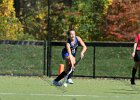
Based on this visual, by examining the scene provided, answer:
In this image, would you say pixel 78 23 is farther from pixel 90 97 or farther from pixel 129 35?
pixel 90 97

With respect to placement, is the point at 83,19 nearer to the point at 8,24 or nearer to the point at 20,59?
the point at 8,24

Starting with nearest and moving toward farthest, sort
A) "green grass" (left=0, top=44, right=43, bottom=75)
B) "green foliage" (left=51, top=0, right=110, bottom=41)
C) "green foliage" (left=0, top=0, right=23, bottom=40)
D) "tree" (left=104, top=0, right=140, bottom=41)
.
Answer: "green grass" (left=0, top=44, right=43, bottom=75) < "tree" (left=104, top=0, right=140, bottom=41) < "green foliage" (left=0, top=0, right=23, bottom=40) < "green foliage" (left=51, top=0, right=110, bottom=41)

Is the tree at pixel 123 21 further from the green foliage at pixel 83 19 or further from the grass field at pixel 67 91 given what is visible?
the grass field at pixel 67 91

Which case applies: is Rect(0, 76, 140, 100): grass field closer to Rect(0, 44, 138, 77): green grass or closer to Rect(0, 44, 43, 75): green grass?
Rect(0, 44, 138, 77): green grass

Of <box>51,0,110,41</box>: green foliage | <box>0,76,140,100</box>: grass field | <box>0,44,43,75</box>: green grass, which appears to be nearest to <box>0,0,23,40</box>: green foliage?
<box>51,0,110,41</box>: green foliage

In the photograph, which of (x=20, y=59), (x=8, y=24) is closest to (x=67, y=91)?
(x=20, y=59)

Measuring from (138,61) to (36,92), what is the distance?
3.92 metres

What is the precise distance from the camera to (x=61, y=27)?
33719 millimetres

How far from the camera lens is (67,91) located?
1469 cm

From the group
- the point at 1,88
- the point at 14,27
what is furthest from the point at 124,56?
the point at 14,27

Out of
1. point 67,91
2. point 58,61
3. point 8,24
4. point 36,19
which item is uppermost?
point 67,91

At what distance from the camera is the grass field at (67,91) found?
13203 millimetres

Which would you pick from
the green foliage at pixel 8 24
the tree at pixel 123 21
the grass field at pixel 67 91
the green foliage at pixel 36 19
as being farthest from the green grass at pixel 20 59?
the green foliage at pixel 36 19

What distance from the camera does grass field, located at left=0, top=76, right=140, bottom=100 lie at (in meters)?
13.2
